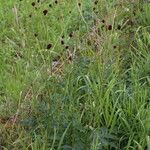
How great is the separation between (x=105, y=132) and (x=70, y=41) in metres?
1.46

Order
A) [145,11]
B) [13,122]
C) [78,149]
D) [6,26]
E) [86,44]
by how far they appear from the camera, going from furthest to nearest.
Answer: [6,26], [145,11], [86,44], [13,122], [78,149]

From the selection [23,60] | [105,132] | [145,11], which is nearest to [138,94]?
[105,132]

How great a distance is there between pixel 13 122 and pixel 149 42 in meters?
1.41

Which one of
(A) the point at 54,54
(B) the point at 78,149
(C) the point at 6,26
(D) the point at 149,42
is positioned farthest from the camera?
(C) the point at 6,26

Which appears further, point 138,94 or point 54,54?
point 54,54

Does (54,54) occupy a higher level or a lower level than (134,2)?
lower

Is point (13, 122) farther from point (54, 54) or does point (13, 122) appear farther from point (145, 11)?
point (145, 11)

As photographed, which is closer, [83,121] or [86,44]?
[83,121]

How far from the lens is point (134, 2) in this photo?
174 inches

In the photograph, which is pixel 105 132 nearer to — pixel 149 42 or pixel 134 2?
pixel 149 42

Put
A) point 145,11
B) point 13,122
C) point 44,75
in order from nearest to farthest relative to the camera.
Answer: point 13,122, point 44,75, point 145,11

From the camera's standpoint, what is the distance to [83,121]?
290 centimetres

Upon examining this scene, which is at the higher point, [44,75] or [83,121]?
[44,75]

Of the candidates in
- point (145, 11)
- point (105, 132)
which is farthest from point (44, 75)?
point (145, 11)
